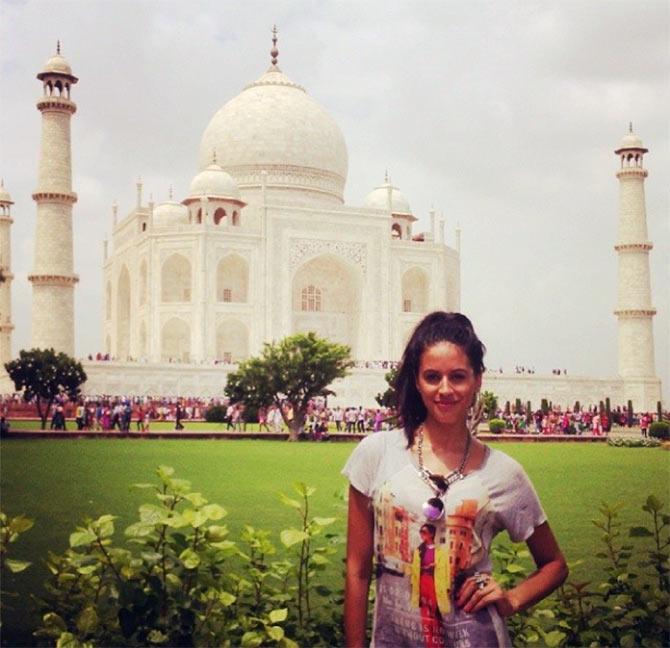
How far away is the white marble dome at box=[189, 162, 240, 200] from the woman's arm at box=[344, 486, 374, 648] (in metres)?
18.7

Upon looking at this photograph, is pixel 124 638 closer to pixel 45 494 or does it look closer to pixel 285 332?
pixel 45 494

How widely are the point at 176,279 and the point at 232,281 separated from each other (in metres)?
1.26

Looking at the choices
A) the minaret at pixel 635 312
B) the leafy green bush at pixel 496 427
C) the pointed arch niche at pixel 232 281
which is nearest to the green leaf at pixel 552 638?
the minaret at pixel 635 312

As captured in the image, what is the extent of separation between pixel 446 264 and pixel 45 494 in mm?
16748

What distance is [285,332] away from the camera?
1911 centimetres

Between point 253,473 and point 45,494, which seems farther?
point 253,473

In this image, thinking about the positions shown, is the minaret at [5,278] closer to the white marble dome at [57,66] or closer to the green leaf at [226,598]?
the white marble dome at [57,66]

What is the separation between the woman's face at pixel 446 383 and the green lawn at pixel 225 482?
0.79 m

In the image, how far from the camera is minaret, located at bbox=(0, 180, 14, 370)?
4.98 metres

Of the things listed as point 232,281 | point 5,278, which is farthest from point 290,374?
point 232,281

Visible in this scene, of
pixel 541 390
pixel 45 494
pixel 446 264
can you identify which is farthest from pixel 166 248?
pixel 45 494

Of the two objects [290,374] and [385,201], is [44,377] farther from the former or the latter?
[385,201]

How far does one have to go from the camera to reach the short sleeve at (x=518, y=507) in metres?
1.46

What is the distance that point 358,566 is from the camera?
1468 millimetres
